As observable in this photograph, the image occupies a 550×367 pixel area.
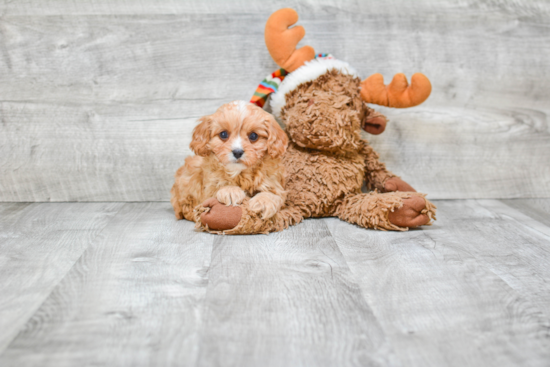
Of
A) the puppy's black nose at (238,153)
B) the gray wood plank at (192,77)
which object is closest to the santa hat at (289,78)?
the gray wood plank at (192,77)

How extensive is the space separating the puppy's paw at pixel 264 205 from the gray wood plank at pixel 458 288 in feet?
0.65

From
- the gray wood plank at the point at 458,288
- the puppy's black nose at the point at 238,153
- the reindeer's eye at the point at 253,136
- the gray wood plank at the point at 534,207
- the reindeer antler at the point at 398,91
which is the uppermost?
the reindeer antler at the point at 398,91

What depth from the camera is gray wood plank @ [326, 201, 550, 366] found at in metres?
0.73

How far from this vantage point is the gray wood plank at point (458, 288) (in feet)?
2.40

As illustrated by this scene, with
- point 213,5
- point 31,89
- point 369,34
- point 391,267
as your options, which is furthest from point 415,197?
point 31,89

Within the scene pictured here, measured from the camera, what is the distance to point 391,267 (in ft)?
3.44

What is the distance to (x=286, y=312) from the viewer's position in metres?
0.83

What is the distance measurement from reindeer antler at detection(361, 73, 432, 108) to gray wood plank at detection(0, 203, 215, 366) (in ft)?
2.24

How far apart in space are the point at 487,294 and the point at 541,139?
3.52 ft

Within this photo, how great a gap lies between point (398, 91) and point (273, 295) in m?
0.81

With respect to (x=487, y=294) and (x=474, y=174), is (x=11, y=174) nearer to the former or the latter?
(x=487, y=294)

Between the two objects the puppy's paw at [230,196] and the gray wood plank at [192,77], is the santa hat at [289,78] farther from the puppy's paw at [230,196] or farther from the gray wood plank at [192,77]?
the puppy's paw at [230,196]

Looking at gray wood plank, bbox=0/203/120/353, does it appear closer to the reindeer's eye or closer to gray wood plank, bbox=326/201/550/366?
the reindeer's eye

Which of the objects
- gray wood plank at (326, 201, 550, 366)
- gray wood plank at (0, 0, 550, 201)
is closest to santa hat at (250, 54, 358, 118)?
gray wood plank at (0, 0, 550, 201)
